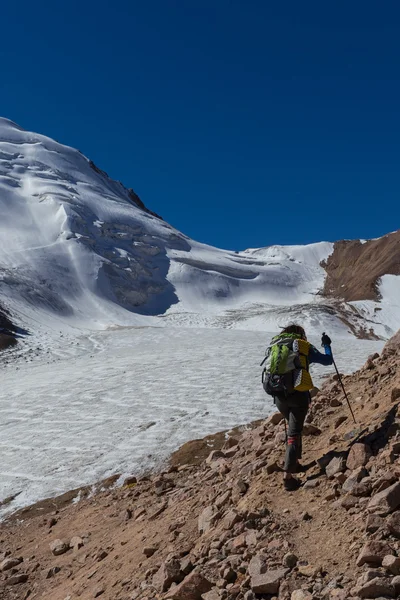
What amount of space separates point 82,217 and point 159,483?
324 ft

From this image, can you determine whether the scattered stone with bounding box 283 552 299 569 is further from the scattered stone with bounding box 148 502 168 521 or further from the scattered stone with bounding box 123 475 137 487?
the scattered stone with bounding box 123 475 137 487

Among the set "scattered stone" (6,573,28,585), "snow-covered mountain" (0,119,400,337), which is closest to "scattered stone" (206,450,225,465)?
"scattered stone" (6,573,28,585)

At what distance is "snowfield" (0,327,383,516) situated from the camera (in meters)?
10.9

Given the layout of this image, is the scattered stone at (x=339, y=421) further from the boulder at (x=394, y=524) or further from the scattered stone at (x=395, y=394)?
the boulder at (x=394, y=524)

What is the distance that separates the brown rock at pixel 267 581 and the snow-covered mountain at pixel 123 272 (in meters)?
46.5

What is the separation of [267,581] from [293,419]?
7.88 feet

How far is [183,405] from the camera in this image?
1503 cm

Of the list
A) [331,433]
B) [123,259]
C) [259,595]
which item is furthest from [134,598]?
[123,259]

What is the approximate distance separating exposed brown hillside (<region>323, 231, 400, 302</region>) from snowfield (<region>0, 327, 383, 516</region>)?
5519 centimetres

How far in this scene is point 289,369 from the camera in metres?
6.23

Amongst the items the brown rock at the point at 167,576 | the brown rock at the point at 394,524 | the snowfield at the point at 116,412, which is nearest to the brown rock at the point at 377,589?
the brown rock at the point at 394,524

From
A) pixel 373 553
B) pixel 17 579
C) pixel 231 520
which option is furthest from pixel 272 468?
pixel 17 579

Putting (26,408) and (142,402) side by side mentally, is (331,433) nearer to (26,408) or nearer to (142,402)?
(142,402)

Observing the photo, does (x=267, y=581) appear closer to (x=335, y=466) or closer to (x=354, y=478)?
(x=354, y=478)
